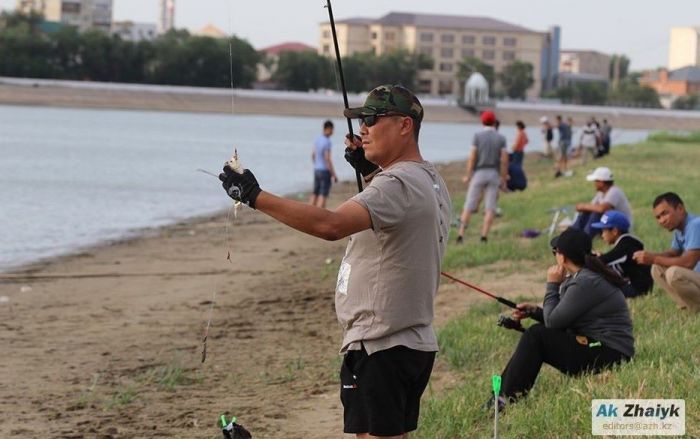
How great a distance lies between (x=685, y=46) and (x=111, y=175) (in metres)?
27.5

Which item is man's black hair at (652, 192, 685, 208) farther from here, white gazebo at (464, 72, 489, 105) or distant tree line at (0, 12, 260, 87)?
white gazebo at (464, 72, 489, 105)

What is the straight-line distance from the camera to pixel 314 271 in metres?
15.4

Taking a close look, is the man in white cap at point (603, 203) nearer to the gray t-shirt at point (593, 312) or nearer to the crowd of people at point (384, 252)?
the gray t-shirt at point (593, 312)

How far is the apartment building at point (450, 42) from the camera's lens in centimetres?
16512

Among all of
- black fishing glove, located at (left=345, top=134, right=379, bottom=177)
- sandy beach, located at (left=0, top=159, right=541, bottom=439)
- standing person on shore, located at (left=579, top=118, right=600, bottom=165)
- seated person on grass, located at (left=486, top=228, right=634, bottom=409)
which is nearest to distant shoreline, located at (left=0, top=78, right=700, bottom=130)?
standing person on shore, located at (left=579, top=118, right=600, bottom=165)

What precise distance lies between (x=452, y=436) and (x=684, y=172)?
2113cm

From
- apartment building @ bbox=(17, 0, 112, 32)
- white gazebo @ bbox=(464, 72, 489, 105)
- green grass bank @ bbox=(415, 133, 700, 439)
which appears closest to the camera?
green grass bank @ bbox=(415, 133, 700, 439)

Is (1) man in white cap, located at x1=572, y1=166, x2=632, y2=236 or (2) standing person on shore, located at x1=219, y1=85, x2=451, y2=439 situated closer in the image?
(2) standing person on shore, located at x1=219, y1=85, x2=451, y2=439

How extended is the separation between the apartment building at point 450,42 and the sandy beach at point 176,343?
14619cm

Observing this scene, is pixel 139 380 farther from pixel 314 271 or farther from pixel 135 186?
pixel 135 186

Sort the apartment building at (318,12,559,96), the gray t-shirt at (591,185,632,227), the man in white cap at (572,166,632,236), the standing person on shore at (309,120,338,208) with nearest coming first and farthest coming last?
the man in white cap at (572,166,632,236) → the gray t-shirt at (591,185,632,227) → the standing person on shore at (309,120,338,208) → the apartment building at (318,12,559,96)

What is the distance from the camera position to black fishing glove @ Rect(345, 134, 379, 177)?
5.31m

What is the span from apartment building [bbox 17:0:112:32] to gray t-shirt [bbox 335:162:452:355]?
545 feet

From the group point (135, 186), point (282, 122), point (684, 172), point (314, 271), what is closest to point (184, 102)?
point (282, 122)
